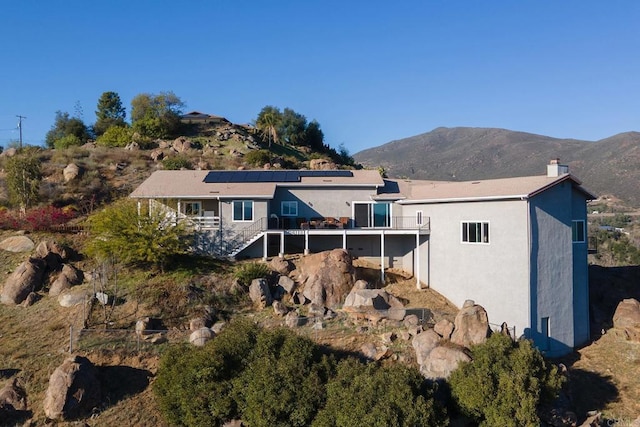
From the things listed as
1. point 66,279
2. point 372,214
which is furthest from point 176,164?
point 372,214

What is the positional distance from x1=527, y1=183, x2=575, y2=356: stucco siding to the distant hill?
76.0 meters

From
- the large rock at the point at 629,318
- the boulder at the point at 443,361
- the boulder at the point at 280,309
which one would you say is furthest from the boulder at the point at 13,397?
the large rock at the point at 629,318

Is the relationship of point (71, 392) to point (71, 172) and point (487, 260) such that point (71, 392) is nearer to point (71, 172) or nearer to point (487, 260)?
point (487, 260)

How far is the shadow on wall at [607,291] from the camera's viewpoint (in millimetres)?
26266

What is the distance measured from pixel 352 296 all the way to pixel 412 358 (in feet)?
16.2

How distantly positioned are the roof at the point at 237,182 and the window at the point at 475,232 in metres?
7.36

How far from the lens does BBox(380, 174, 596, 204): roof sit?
22359 millimetres

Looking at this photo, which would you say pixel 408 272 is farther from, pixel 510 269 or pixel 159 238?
pixel 159 238

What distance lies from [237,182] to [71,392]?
17479mm

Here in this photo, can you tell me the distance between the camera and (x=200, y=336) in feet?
62.4

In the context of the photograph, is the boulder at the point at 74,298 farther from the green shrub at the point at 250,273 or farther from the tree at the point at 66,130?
the tree at the point at 66,130

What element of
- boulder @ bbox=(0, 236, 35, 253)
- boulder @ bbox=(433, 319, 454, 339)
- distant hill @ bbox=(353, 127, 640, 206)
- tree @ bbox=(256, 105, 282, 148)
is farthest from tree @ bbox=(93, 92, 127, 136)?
distant hill @ bbox=(353, 127, 640, 206)

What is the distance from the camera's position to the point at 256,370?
15.8m

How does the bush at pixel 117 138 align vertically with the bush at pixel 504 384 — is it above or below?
above
